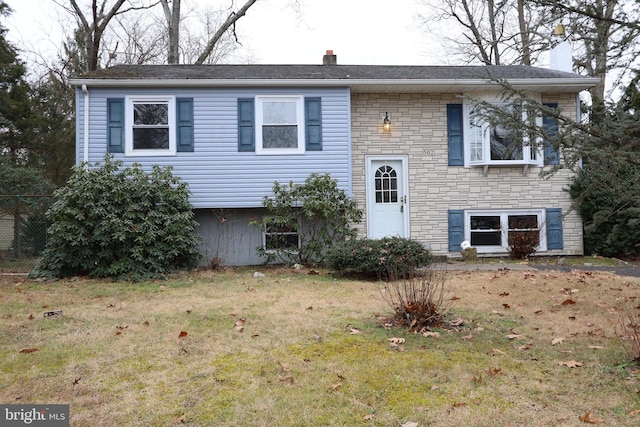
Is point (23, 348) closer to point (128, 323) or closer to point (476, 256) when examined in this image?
point (128, 323)

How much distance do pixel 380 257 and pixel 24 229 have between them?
938cm

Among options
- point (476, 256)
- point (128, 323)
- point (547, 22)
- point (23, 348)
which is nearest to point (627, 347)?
point (547, 22)

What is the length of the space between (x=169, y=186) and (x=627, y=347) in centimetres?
777

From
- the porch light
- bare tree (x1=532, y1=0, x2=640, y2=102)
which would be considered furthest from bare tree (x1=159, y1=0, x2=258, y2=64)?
bare tree (x1=532, y1=0, x2=640, y2=102)

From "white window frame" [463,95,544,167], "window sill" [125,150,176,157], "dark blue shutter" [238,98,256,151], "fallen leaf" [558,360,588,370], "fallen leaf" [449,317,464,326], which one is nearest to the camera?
"fallen leaf" [558,360,588,370]

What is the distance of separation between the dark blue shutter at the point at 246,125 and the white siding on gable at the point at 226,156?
108 millimetres

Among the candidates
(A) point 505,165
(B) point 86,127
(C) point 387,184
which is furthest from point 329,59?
(B) point 86,127

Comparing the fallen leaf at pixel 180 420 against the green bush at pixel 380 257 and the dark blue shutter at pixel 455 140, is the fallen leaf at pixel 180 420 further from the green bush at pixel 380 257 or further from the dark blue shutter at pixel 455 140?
the dark blue shutter at pixel 455 140

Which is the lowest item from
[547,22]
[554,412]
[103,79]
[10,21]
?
[554,412]

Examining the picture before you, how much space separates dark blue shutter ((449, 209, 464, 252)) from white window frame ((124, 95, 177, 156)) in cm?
655

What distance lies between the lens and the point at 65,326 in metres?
4.78

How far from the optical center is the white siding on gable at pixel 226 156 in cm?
991

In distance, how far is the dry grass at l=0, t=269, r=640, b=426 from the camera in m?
2.84

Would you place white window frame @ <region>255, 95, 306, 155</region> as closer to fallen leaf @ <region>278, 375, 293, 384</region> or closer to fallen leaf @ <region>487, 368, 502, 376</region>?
fallen leaf @ <region>278, 375, 293, 384</region>
